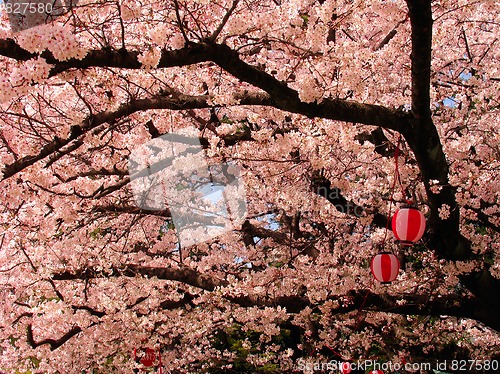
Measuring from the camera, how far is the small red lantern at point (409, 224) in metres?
4.61

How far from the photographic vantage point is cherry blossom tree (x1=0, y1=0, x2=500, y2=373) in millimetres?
3645

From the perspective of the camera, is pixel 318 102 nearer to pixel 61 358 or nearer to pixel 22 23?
pixel 22 23

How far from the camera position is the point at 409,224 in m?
4.61

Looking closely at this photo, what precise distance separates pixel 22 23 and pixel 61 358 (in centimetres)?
701

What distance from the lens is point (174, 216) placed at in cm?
718

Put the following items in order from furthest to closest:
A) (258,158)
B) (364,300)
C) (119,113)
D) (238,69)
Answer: (364,300), (258,158), (119,113), (238,69)

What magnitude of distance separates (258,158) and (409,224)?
1921 millimetres

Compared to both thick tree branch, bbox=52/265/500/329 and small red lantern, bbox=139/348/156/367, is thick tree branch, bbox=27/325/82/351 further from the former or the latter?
small red lantern, bbox=139/348/156/367

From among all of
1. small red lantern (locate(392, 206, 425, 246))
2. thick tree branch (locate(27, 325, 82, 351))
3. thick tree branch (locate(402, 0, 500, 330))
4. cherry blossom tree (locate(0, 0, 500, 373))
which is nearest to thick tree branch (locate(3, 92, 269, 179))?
cherry blossom tree (locate(0, 0, 500, 373))

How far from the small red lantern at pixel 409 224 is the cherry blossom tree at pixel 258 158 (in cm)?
44

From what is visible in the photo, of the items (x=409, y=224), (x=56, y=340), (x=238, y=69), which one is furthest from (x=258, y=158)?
(x=56, y=340)

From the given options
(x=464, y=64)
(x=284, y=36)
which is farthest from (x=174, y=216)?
(x=464, y=64)

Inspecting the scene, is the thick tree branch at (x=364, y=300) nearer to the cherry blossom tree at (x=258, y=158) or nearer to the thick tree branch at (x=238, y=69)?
the cherry blossom tree at (x=258, y=158)

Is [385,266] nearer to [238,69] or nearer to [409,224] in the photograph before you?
[409,224]
